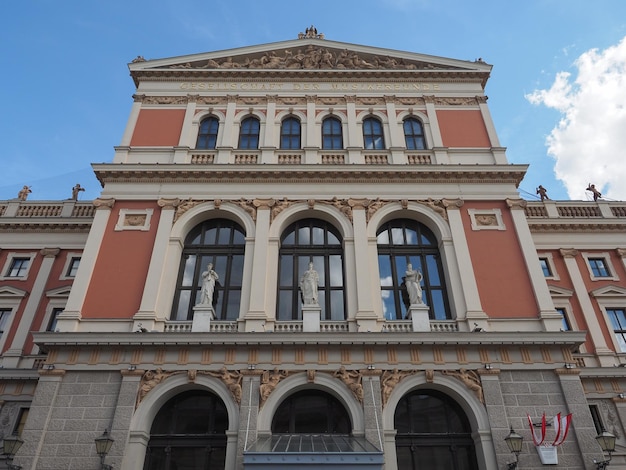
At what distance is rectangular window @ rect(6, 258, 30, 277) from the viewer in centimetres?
2483

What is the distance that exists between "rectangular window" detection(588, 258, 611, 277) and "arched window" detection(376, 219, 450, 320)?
10140mm

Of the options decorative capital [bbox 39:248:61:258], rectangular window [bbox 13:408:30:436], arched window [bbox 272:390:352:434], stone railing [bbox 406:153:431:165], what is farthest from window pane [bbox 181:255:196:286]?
stone railing [bbox 406:153:431:165]

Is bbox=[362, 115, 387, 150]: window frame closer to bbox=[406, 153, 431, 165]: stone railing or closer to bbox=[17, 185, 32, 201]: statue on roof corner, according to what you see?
bbox=[406, 153, 431, 165]: stone railing

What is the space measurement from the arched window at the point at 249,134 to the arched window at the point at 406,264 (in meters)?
7.66

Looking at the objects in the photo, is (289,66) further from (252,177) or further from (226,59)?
(252,177)

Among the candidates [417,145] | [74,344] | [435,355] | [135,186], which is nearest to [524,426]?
[435,355]

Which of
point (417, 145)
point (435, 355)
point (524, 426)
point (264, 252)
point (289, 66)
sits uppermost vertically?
point (289, 66)

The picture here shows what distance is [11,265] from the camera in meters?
25.1

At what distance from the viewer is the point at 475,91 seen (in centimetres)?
2531

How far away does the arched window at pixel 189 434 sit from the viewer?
639 inches

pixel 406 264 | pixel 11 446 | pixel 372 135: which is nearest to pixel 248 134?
pixel 372 135

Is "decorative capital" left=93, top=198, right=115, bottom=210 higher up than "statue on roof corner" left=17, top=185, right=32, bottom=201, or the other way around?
"statue on roof corner" left=17, top=185, right=32, bottom=201

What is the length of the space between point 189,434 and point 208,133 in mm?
14023

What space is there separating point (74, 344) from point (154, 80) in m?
14.9
